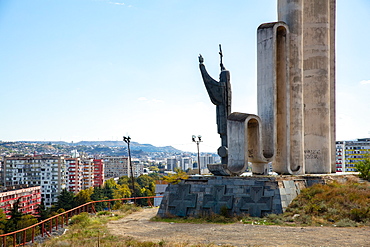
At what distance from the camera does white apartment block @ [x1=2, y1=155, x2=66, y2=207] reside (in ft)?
435

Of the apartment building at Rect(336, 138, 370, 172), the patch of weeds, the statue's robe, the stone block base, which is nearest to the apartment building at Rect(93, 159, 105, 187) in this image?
the apartment building at Rect(336, 138, 370, 172)

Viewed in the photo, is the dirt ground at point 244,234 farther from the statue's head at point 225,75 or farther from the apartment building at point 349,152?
the apartment building at point 349,152

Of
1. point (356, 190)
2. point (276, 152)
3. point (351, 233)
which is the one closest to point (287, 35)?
point (276, 152)

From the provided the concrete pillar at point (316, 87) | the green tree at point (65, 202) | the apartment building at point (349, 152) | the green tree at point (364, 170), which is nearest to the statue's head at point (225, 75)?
the concrete pillar at point (316, 87)

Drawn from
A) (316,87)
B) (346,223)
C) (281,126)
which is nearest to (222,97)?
(281,126)

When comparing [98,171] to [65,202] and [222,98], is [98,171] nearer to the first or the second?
[65,202]

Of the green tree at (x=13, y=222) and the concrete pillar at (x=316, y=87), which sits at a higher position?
the concrete pillar at (x=316, y=87)

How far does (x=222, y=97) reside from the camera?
24.0 metres

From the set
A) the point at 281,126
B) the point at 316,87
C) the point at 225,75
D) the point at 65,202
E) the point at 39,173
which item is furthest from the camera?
the point at 39,173

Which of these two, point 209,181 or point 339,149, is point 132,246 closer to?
point 209,181

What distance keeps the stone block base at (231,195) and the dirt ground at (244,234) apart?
1733mm

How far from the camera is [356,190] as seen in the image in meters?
22.1

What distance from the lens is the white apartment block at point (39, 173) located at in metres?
132

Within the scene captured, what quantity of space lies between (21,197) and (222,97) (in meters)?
72.8
